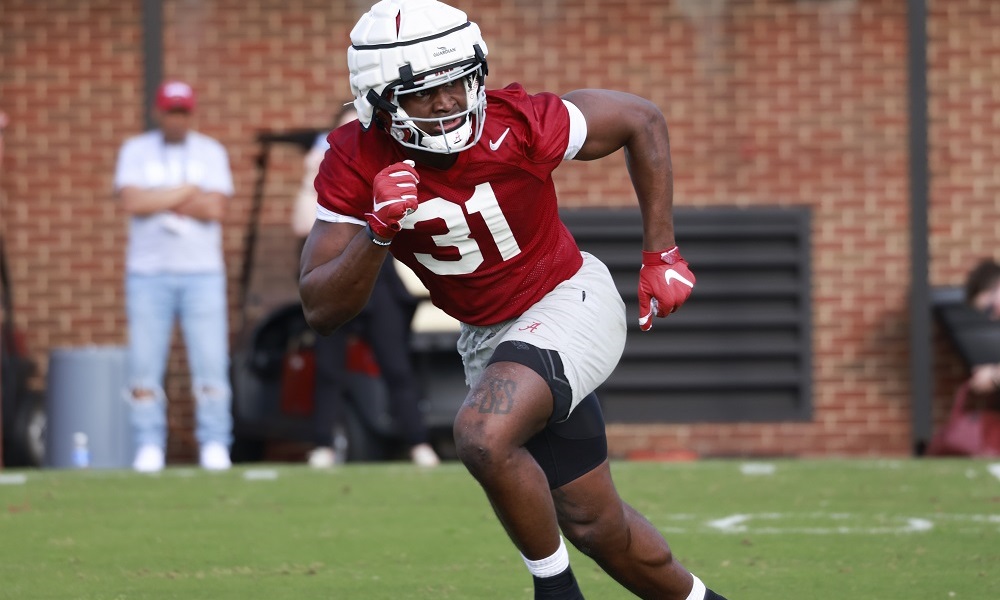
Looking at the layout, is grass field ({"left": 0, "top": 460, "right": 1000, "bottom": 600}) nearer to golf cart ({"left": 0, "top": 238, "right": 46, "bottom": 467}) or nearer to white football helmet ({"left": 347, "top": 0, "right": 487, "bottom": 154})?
golf cart ({"left": 0, "top": 238, "right": 46, "bottom": 467})

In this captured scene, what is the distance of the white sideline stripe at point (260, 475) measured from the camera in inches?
325

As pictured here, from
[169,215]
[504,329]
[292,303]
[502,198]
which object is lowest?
[292,303]

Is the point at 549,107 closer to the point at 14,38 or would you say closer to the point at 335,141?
the point at 335,141

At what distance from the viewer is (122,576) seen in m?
5.58

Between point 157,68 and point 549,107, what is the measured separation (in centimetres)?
673

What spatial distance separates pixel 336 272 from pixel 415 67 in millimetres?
544

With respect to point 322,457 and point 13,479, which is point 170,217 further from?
point 13,479

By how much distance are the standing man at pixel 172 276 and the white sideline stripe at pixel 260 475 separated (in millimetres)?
564

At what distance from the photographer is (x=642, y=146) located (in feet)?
14.8

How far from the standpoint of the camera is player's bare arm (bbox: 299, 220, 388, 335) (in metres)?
4.09

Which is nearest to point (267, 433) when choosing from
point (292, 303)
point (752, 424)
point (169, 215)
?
point (292, 303)

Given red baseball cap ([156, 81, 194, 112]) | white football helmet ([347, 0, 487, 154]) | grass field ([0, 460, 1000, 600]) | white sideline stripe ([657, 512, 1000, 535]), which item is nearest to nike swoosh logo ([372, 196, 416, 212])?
white football helmet ([347, 0, 487, 154])

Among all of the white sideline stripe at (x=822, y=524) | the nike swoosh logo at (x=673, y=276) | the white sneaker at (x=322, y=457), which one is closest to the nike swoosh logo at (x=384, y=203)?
the nike swoosh logo at (x=673, y=276)

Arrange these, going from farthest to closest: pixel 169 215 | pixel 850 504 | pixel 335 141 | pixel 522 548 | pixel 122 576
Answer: pixel 169 215 < pixel 850 504 < pixel 122 576 < pixel 335 141 < pixel 522 548
